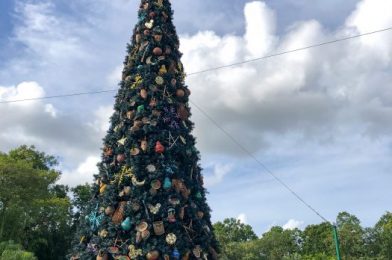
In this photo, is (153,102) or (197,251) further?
(153,102)

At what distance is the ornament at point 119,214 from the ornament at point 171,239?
2.66ft

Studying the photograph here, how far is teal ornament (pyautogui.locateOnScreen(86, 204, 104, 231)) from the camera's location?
7.35m

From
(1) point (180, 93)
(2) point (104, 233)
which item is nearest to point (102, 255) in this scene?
(2) point (104, 233)

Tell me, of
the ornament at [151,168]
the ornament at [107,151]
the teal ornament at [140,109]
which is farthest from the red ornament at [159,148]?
the ornament at [107,151]

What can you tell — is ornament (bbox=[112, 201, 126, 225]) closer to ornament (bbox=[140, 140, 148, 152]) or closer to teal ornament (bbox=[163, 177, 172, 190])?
teal ornament (bbox=[163, 177, 172, 190])

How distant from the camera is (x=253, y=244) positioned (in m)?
42.2

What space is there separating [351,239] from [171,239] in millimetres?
31275

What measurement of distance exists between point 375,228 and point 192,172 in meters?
33.4

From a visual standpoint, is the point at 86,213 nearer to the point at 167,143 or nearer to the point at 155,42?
the point at 167,143

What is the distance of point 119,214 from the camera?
7.23m

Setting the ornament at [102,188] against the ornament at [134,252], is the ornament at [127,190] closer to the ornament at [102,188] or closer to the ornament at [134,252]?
the ornament at [102,188]

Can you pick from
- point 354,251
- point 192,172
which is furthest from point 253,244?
point 192,172

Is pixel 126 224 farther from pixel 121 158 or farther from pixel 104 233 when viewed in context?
pixel 121 158

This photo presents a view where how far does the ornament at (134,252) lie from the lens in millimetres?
6887
